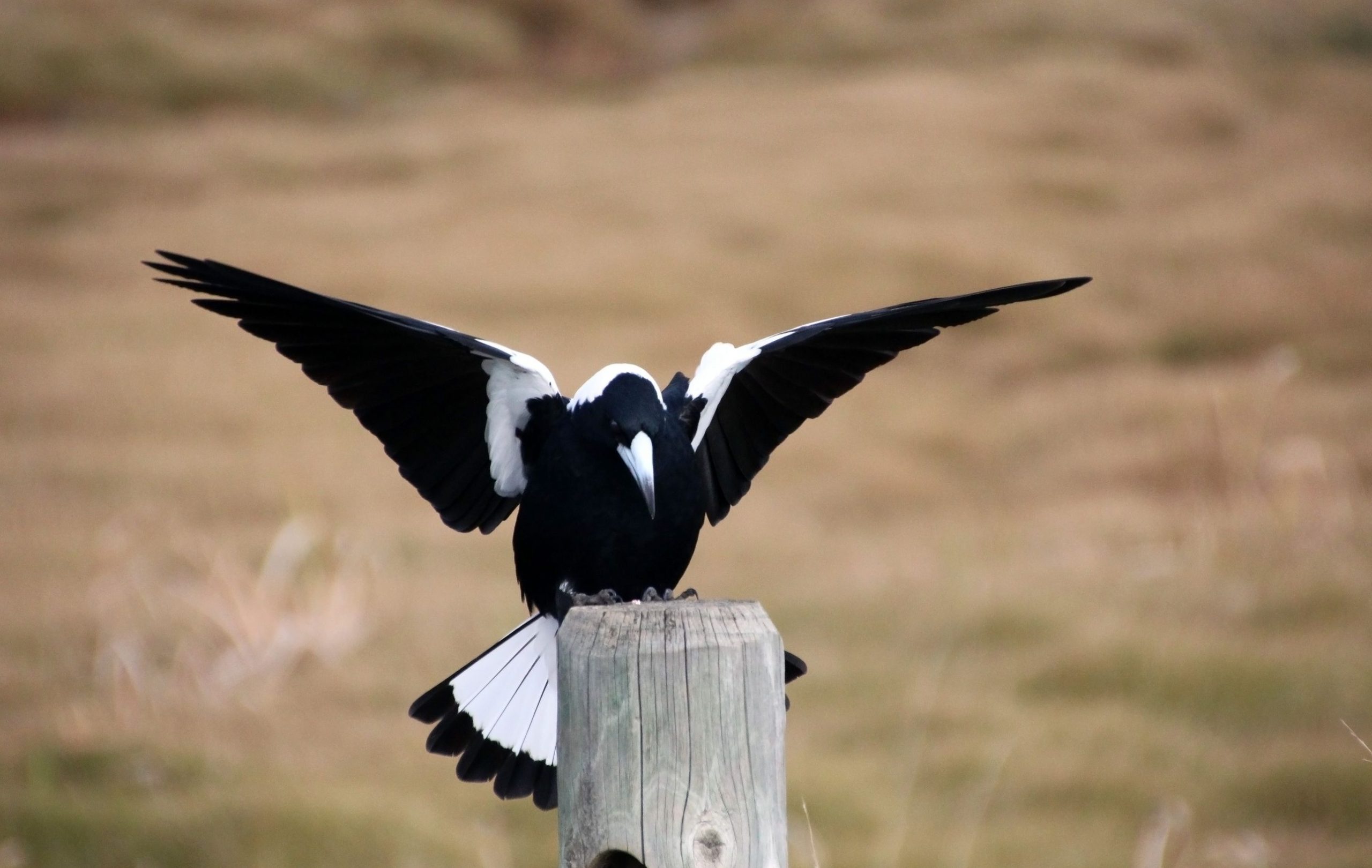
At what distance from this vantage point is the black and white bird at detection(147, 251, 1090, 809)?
312cm

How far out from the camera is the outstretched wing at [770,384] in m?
3.38

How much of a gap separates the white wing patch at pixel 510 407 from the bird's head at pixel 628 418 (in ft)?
0.52

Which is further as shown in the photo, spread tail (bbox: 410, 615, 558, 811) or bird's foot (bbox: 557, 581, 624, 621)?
spread tail (bbox: 410, 615, 558, 811)

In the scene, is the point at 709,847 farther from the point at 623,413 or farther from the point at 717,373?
the point at 717,373

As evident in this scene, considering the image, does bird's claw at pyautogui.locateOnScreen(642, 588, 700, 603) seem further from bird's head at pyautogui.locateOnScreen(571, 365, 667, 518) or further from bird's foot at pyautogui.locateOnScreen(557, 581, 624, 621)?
bird's head at pyautogui.locateOnScreen(571, 365, 667, 518)

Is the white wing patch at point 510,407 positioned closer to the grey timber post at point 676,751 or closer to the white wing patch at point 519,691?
the white wing patch at point 519,691

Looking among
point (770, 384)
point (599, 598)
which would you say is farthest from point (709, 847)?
point (770, 384)

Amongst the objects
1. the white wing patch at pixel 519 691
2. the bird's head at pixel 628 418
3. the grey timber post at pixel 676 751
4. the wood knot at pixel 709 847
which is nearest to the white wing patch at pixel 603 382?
the bird's head at pixel 628 418

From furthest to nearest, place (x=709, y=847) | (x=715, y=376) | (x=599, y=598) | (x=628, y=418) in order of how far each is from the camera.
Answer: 1. (x=715, y=376)
2. (x=628, y=418)
3. (x=599, y=598)
4. (x=709, y=847)

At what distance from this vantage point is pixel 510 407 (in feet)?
11.3

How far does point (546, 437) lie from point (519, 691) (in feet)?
2.17

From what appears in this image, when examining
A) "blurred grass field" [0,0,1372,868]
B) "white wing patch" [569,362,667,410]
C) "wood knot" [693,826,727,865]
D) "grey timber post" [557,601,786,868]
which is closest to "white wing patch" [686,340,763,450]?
"white wing patch" [569,362,667,410]

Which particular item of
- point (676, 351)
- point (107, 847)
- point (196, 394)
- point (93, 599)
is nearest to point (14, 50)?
point (196, 394)

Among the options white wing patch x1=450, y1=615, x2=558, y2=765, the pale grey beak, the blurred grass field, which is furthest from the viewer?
the blurred grass field
